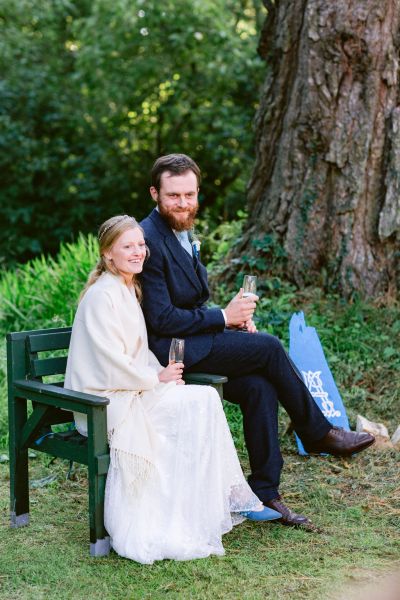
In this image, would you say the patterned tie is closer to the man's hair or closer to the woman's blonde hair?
the man's hair

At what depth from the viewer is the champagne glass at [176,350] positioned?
13.0 ft

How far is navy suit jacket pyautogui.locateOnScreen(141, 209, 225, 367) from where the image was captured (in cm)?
432

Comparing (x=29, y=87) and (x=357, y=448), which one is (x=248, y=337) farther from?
(x=29, y=87)

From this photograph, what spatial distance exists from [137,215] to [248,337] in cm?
1059

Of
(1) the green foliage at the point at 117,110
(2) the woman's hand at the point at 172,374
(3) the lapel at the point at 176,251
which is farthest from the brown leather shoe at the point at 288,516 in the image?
(1) the green foliage at the point at 117,110

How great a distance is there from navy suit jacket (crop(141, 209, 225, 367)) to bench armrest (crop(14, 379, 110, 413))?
1.87 feet

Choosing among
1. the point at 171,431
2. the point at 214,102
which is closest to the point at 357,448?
the point at 171,431

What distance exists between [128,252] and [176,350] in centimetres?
51

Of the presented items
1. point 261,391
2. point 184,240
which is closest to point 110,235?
point 184,240

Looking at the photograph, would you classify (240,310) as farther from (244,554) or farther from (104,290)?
(244,554)

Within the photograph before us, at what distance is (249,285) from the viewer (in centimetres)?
435

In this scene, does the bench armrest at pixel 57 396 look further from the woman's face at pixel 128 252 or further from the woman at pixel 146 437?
the woman's face at pixel 128 252

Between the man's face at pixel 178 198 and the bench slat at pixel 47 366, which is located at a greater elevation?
the man's face at pixel 178 198

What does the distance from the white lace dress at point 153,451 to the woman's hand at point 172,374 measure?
0.04m
